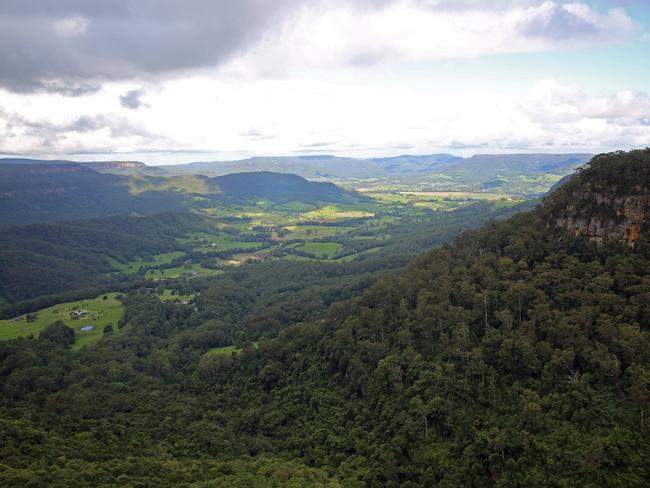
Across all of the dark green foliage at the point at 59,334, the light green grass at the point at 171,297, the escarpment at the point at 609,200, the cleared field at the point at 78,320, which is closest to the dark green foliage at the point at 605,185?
the escarpment at the point at 609,200

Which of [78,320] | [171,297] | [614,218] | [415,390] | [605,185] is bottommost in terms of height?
[171,297]

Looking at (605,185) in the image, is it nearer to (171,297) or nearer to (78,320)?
(78,320)

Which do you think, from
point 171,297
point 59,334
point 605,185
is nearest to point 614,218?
point 605,185

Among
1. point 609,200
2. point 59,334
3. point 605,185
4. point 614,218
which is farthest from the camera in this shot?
point 59,334

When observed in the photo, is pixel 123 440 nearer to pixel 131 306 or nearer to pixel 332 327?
pixel 332 327

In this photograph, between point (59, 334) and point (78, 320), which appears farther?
point (78, 320)

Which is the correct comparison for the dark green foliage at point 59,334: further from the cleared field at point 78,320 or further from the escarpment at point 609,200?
the escarpment at point 609,200

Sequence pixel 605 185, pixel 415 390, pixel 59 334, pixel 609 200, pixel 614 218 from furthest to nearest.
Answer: pixel 59 334
pixel 605 185
pixel 609 200
pixel 614 218
pixel 415 390

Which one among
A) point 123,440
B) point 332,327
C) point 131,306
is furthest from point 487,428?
point 131,306
